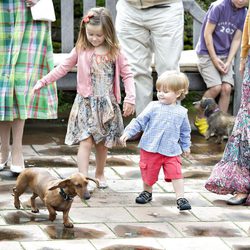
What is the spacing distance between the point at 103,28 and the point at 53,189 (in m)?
1.52

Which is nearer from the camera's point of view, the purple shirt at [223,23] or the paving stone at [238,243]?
the paving stone at [238,243]

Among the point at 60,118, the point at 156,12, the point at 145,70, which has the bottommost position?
the point at 60,118

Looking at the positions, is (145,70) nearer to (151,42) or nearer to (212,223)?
(151,42)

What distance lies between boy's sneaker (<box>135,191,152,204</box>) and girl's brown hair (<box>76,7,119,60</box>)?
1101mm

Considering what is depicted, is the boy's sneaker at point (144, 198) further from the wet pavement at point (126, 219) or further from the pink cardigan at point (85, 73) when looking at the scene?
the pink cardigan at point (85, 73)

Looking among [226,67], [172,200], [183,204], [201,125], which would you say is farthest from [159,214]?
[226,67]

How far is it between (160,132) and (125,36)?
7.44 feet

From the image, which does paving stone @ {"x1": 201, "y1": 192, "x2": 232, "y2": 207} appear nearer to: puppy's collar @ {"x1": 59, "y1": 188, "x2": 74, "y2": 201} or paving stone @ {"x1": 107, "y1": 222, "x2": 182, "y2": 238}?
paving stone @ {"x1": 107, "y1": 222, "x2": 182, "y2": 238}

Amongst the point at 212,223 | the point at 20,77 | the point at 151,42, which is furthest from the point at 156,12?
the point at 212,223

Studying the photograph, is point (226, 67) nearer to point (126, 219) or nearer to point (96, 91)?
point (96, 91)

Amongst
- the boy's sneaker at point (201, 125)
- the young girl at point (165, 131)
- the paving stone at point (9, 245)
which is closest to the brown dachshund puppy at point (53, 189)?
the paving stone at point (9, 245)

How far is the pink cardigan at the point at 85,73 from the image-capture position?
7.46 meters

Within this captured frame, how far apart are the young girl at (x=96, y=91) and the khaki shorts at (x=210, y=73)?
7.84 ft

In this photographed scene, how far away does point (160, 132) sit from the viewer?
7145 mm
